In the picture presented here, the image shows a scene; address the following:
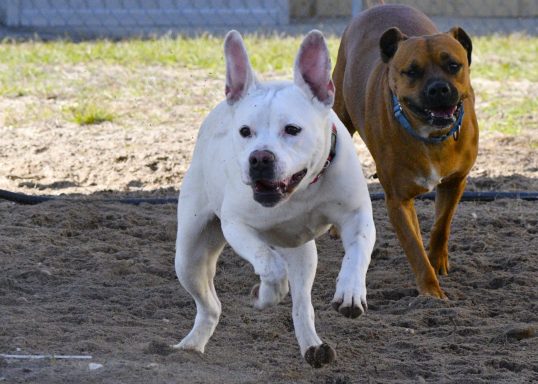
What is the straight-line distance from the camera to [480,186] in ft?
27.1

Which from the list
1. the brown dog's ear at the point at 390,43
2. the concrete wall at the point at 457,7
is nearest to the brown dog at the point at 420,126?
the brown dog's ear at the point at 390,43

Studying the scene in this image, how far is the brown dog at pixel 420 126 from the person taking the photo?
5.89 metres

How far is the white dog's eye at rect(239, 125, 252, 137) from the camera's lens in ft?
14.8

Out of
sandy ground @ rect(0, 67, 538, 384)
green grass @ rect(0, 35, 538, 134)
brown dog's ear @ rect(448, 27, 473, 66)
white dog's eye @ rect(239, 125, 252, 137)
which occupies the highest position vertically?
brown dog's ear @ rect(448, 27, 473, 66)

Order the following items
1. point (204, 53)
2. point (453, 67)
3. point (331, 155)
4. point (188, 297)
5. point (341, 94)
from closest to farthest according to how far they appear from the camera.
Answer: point (331, 155)
point (453, 67)
point (188, 297)
point (341, 94)
point (204, 53)

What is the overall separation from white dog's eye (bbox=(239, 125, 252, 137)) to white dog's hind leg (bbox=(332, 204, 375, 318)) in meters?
0.50

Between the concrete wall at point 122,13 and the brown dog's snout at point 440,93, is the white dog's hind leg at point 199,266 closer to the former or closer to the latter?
the brown dog's snout at point 440,93

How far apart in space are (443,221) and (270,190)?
2.26 m

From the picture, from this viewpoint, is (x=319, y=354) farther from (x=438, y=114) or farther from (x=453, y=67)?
(x=453, y=67)

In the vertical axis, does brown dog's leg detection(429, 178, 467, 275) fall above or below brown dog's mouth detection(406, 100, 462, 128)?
below

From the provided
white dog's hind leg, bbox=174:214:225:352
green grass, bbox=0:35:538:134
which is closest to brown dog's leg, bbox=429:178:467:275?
white dog's hind leg, bbox=174:214:225:352

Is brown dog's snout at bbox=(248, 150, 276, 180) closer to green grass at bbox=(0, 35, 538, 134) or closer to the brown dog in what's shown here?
the brown dog

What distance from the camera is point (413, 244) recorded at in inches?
244

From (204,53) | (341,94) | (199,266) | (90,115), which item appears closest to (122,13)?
(204,53)
